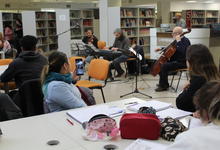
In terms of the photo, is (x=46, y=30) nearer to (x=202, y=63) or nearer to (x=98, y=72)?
(x=98, y=72)

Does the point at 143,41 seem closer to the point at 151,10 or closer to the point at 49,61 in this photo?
the point at 151,10

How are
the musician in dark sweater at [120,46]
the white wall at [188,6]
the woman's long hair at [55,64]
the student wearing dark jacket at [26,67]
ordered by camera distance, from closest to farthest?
the woman's long hair at [55,64] → the student wearing dark jacket at [26,67] → the musician in dark sweater at [120,46] → the white wall at [188,6]

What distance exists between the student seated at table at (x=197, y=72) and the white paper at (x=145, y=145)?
1.24m

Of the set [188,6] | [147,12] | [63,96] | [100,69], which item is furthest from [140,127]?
[188,6]

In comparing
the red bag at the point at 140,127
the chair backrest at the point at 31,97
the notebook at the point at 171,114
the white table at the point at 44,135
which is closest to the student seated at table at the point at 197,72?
the notebook at the point at 171,114

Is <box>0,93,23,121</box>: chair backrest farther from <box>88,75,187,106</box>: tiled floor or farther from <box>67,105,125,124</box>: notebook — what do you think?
<box>88,75,187,106</box>: tiled floor

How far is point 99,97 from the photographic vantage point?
16.3 ft

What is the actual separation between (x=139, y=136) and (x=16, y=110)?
1051mm

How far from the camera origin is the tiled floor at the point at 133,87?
4.89 m

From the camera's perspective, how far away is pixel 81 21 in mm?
10422

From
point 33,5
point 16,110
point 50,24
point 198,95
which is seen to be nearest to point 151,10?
point 50,24

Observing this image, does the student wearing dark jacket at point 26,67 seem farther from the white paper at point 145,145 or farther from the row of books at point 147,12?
the row of books at point 147,12

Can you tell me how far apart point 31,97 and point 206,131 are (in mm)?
2020

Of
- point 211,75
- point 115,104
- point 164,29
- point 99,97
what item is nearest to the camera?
point 115,104
